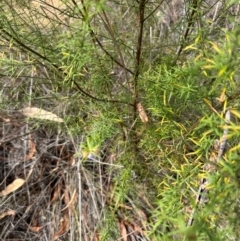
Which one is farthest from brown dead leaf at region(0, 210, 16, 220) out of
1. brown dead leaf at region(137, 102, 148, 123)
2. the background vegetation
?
brown dead leaf at region(137, 102, 148, 123)

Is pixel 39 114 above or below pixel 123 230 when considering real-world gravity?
above

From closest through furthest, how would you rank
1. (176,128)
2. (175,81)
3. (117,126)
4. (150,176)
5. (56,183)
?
1. (175,81)
2. (176,128)
3. (117,126)
4. (150,176)
5. (56,183)

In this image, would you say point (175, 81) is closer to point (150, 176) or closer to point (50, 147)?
point (150, 176)

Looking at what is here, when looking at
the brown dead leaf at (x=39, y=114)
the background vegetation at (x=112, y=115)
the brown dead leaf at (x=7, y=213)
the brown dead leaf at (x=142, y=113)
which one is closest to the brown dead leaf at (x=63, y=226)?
the background vegetation at (x=112, y=115)

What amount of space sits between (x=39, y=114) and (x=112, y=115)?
405 millimetres

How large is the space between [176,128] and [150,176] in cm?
34

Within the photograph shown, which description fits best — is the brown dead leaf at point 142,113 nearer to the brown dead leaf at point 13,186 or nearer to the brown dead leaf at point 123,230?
the brown dead leaf at point 123,230

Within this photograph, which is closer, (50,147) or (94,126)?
(94,126)

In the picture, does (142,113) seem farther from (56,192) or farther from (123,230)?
(56,192)

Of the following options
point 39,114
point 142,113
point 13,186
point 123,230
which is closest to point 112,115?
point 142,113

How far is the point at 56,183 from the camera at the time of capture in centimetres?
159

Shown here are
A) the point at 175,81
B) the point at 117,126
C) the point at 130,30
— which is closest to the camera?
the point at 175,81

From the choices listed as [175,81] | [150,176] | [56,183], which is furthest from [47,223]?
[175,81]

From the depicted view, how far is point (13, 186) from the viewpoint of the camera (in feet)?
5.11
